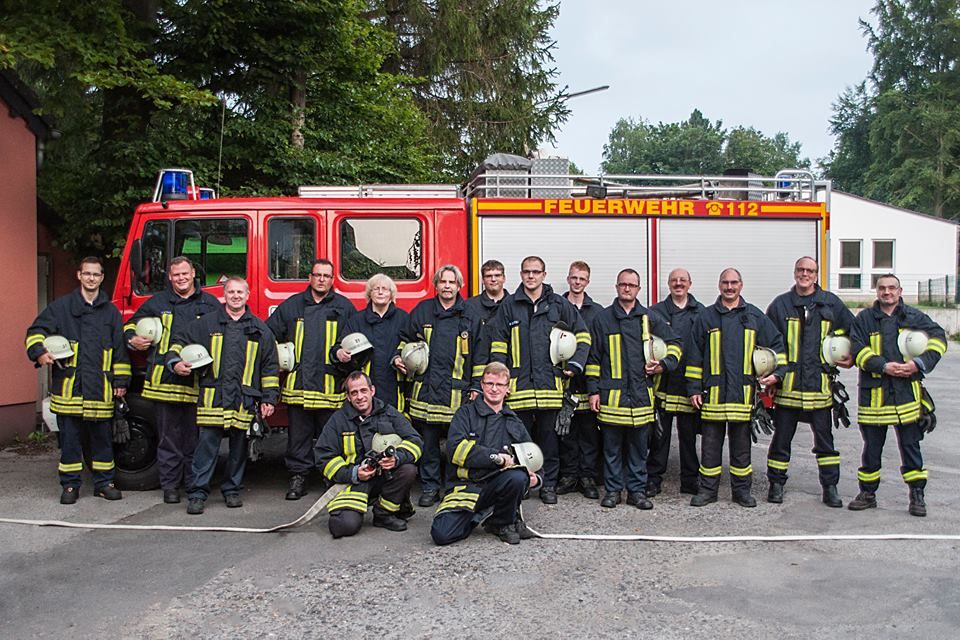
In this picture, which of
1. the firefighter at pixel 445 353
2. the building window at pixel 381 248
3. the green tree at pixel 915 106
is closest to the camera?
the firefighter at pixel 445 353

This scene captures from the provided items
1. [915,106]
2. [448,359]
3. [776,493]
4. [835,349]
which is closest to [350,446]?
[448,359]

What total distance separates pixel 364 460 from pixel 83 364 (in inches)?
96.6

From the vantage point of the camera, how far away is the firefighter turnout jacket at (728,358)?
6426 mm

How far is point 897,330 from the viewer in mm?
6277

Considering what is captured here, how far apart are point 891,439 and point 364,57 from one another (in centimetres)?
811

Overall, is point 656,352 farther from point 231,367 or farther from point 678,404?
point 231,367

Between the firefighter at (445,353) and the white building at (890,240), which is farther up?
the white building at (890,240)

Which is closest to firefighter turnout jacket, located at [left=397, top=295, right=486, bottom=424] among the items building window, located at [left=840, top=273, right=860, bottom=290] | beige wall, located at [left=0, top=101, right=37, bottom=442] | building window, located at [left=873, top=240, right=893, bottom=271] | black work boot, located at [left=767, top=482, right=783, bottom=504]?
black work boot, located at [left=767, top=482, right=783, bottom=504]

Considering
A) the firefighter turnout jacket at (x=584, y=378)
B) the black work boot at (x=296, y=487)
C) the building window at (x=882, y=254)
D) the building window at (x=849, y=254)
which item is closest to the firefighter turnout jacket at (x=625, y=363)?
the firefighter turnout jacket at (x=584, y=378)

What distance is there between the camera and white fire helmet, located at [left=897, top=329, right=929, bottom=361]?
6.16 m

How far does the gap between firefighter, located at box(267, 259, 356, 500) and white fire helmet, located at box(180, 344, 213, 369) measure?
571 mm

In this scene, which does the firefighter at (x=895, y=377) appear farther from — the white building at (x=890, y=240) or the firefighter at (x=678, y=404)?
the white building at (x=890, y=240)

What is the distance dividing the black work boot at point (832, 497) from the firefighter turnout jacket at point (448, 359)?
265 centimetres

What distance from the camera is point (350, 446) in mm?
5828
